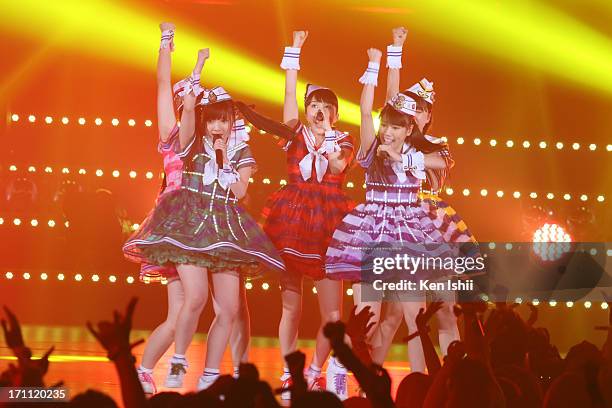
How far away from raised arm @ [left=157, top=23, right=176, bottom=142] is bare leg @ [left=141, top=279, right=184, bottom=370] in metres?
0.83

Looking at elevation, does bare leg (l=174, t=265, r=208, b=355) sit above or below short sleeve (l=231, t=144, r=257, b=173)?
below

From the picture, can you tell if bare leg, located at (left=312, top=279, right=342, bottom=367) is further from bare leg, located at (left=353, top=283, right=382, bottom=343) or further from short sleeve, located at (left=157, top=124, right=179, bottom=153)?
short sleeve, located at (left=157, top=124, right=179, bottom=153)

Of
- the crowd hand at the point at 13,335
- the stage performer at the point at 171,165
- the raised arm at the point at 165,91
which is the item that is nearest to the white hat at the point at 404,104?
the stage performer at the point at 171,165

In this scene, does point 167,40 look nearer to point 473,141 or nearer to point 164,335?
point 164,335

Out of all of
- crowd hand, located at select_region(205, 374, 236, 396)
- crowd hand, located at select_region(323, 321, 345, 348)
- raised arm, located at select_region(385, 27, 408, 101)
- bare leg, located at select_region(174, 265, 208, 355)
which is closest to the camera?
crowd hand, located at select_region(323, 321, 345, 348)

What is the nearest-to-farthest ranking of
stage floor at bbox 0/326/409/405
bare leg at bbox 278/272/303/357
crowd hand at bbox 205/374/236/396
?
crowd hand at bbox 205/374/236/396 → stage floor at bbox 0/326/409/405 → bare leg at bbox 278/272/303/357

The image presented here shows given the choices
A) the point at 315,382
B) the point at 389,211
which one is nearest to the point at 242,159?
the point at 389,211

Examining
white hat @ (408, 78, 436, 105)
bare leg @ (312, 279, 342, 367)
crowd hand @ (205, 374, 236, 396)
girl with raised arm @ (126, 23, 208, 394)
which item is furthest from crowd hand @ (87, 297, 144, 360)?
white hat @ (408, 78, 436, 105)

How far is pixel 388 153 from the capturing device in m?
5.92

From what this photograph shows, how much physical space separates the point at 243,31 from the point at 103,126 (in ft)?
4.68

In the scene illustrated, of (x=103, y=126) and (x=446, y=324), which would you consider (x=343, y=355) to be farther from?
(x=103, y=126)

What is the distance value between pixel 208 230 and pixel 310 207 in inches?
29.7

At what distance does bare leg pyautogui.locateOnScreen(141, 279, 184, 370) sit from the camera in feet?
17.5

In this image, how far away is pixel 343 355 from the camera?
7.41 ft
